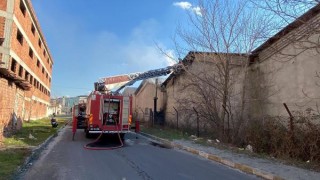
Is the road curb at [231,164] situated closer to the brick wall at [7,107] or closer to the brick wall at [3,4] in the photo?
the brick wall at [7,107]

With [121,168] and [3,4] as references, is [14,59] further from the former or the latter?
[121,168]

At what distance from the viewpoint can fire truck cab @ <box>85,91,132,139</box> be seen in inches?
718

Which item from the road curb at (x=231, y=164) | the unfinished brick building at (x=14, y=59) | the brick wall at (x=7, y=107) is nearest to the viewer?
the road curb at (x=231, y=164)

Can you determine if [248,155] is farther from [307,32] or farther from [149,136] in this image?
[149,136]

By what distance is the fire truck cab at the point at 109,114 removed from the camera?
18.2 metres

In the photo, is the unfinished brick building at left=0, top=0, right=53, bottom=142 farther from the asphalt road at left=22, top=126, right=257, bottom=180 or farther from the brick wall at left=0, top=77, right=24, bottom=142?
the asphalt road at left=22, top=126, right=257, bottom=180

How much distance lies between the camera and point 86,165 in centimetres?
1034

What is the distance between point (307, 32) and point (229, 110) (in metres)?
10.9

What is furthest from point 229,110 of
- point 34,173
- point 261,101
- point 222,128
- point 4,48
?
point 4,48

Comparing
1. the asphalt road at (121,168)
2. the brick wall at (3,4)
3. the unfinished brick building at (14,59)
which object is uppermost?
the brick wall at (3,4)

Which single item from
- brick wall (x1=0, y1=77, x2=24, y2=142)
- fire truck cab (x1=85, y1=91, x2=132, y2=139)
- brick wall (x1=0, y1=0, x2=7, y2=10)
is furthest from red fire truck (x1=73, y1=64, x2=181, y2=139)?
brick wall (x1=0, y1=0, x2=7, y2=10)

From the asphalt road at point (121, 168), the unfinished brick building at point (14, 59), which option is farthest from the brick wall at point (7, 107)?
the asphalt road at point (121, 168)

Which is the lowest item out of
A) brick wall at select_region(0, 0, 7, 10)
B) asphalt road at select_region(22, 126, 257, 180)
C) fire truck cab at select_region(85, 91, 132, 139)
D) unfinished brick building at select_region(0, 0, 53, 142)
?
asphalt road at select_region(22, 126, 257, 180)

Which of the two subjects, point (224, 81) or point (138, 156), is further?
point (224, 81)
